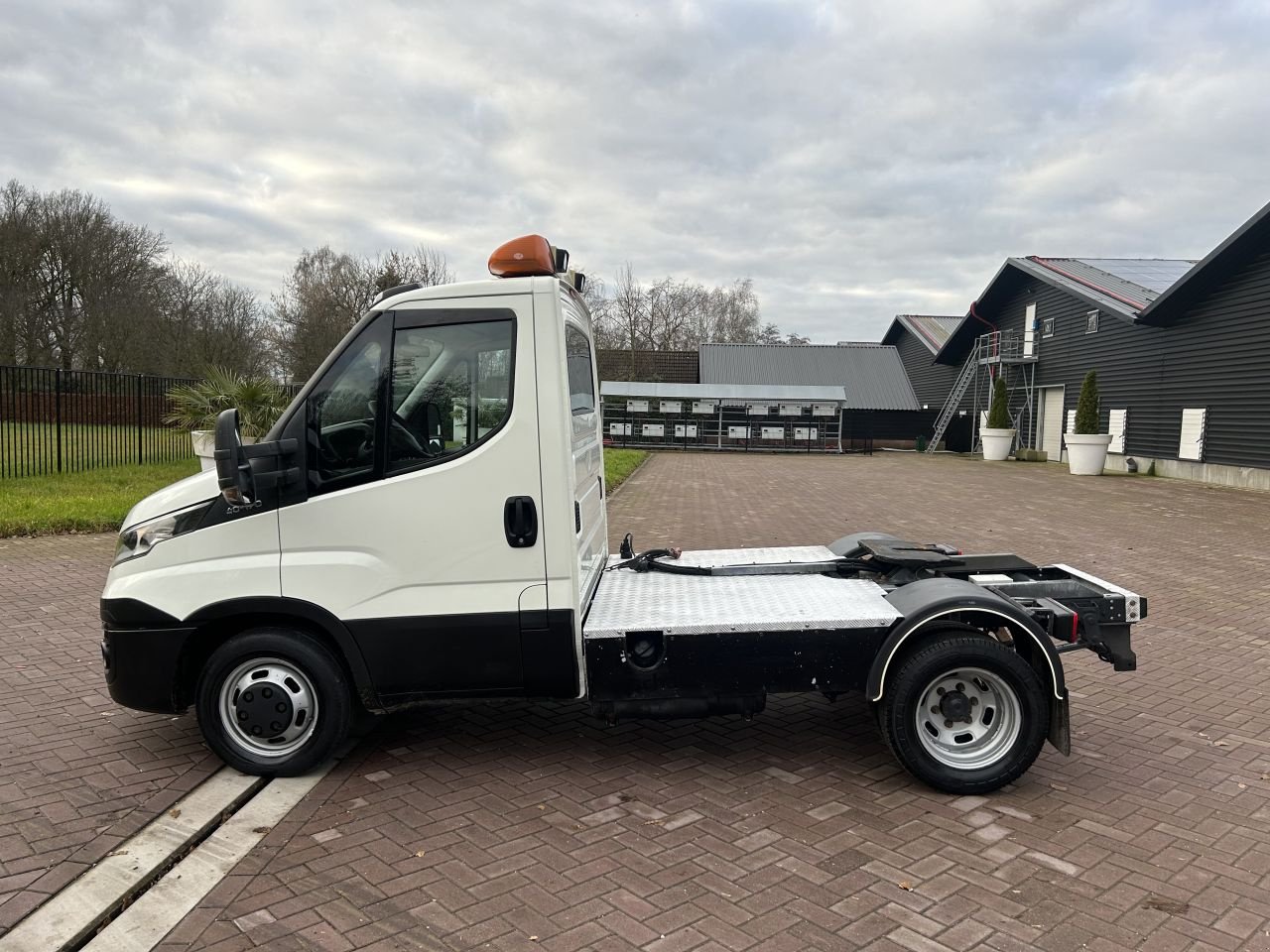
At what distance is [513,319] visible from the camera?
4.09 m

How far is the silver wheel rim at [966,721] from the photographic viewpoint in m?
4.13

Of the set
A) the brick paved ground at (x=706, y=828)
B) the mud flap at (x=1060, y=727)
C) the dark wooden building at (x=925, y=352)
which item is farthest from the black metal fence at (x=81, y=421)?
the dark wooden building at (x=925, y=352)

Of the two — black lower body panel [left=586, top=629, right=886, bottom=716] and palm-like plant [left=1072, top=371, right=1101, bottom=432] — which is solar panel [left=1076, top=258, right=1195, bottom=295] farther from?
black lower body panel [left=586, top=629, right=886, bottom=716]

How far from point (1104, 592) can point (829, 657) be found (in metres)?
1.57

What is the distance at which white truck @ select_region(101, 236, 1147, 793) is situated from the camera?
4047 millimetres

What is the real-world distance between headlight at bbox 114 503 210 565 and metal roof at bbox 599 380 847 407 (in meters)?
32.4

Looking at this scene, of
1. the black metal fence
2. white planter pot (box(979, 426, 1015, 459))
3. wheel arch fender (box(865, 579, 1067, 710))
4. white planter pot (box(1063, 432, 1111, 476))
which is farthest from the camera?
white planter pot (box(979, 426, 1015, 459))

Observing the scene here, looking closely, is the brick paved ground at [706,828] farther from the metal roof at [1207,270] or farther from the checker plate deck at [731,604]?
the metal roof at [1207,270]

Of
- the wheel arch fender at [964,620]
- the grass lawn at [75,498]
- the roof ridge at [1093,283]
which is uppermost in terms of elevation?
the roof ridge at [1093,283]

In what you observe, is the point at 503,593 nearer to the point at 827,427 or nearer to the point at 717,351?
the point at 827,427

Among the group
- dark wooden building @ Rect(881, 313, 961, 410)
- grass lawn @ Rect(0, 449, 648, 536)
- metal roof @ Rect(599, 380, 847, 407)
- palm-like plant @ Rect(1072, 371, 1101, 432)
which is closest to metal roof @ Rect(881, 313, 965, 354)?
dark wooden building @ Rect(881, 313, 961, 410)

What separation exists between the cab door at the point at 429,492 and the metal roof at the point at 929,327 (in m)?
41.4

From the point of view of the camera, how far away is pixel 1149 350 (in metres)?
25.9

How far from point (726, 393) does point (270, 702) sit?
33.3 metres
